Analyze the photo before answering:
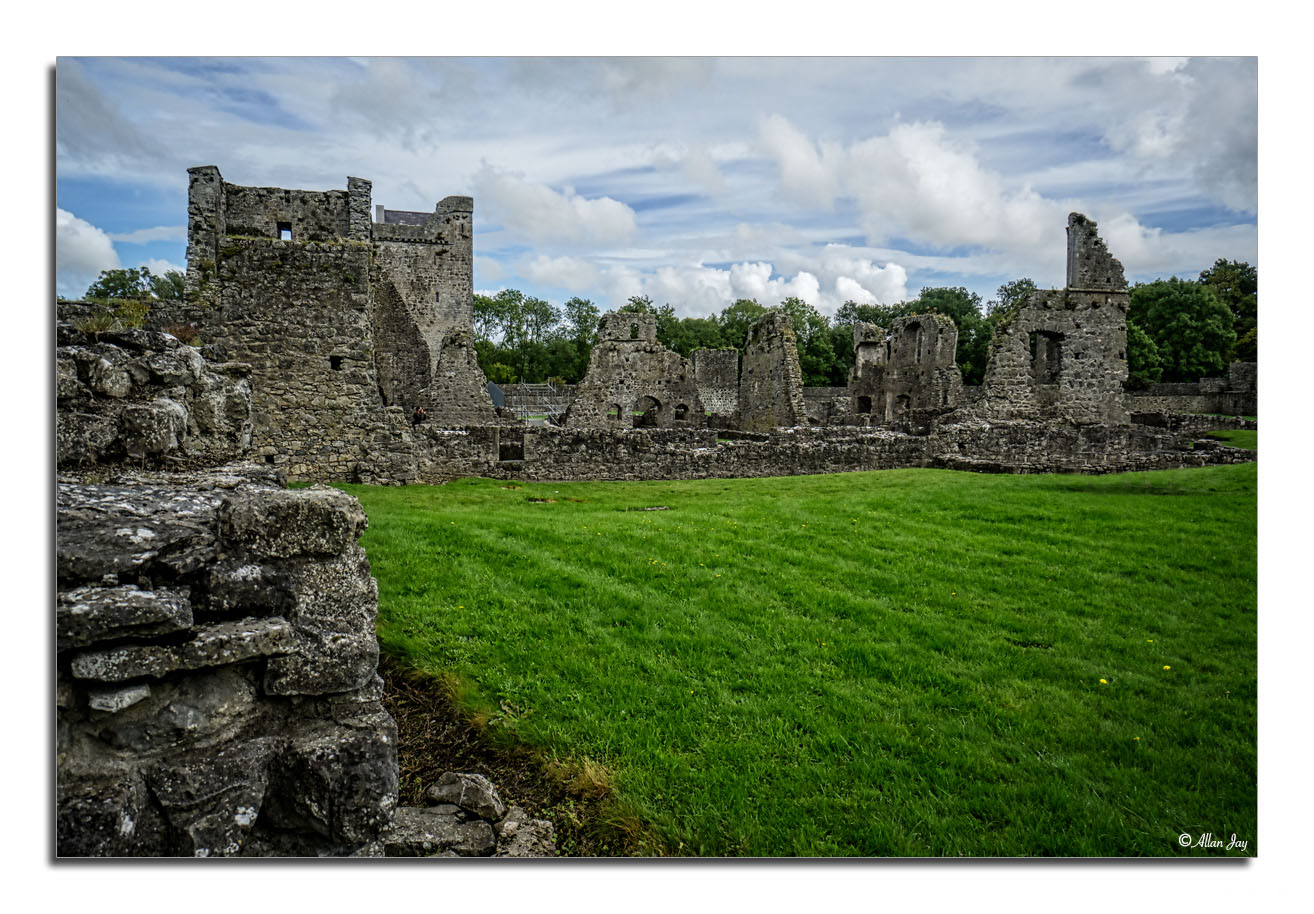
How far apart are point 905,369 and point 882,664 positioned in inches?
1202

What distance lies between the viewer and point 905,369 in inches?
1329

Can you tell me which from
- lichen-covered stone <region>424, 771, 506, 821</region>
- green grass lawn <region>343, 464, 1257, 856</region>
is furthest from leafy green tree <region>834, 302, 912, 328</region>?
lichen-covered stone <region>424, 771, 506, 821</region>

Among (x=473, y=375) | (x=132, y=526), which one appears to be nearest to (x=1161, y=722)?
(x=132, y=526)

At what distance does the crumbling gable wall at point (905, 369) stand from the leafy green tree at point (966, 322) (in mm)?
10387

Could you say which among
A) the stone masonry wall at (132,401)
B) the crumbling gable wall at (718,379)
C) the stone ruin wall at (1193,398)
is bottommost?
the stone masonry wall at (132,401)

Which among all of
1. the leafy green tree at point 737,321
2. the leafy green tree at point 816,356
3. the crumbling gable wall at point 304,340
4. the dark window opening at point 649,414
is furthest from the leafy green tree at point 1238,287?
the leafy green tree at point 737,321

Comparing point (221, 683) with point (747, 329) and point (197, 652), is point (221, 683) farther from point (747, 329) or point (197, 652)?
point (747, 329)

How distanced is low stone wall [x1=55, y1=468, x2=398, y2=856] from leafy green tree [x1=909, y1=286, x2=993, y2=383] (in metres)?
44.6

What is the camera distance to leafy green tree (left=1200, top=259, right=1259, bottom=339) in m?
4.69

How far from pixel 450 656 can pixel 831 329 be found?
205 ft

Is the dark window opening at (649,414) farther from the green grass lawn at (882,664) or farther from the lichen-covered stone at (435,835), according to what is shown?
the lichen-covered stone at (435,835)

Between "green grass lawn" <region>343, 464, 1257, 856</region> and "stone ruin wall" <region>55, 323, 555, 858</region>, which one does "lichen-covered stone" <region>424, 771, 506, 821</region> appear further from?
"green grass lawn" <region>343, 464, 1257, 856</region>

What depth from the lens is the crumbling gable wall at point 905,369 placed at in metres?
31.7

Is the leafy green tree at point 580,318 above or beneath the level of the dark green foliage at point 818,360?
above
